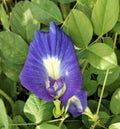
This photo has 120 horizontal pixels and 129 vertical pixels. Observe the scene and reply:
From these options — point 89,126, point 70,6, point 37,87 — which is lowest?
point 89,126

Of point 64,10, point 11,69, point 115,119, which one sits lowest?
point 115,119

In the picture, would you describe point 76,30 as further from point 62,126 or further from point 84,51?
point 62,126

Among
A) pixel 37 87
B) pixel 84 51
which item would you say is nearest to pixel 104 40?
pixel 84 51

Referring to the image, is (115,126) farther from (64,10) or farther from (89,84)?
(64,10)

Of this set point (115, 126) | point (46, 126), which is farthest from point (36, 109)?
point (115, 126)

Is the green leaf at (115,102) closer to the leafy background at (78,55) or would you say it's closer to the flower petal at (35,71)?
the leafy background at (78,55)

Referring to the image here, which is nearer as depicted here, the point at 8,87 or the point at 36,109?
the point at 36,109
